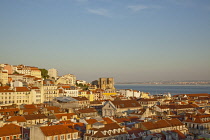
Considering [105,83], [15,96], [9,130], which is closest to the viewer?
[9,130]

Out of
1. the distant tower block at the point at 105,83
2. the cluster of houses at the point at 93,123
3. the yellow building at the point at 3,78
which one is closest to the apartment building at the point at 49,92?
the cluster of houses at the point at 93,123

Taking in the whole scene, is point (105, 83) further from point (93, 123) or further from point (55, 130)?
point (55, 130)

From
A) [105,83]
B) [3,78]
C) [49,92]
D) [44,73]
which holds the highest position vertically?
[44,73]

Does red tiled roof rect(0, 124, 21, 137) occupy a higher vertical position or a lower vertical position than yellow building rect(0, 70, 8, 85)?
lower

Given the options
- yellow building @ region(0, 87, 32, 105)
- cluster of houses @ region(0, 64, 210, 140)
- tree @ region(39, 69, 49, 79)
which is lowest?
cluster of houses @ region(0, 64, 210, 140)

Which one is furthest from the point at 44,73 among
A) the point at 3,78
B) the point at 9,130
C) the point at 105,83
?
the point at 9,130

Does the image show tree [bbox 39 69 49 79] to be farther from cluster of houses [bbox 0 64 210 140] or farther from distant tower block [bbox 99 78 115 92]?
cluster of houses [bbox 0 64 210 140]

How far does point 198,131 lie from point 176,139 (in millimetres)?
9794

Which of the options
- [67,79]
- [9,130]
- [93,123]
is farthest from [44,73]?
[93,123]

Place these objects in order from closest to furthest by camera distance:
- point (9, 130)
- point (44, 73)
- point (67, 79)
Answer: point (9, 130), point (67, 79), point (44, 73)

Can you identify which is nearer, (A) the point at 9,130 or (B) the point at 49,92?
(A) the point at 9,130

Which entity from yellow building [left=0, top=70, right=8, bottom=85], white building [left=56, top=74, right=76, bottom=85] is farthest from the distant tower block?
yellow building [left=0, top=70, right=8, bottom=85]

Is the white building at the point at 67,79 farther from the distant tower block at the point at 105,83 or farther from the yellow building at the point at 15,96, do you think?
the yellow building at the point at 15,96

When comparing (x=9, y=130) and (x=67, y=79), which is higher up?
(x=67, y=79)
